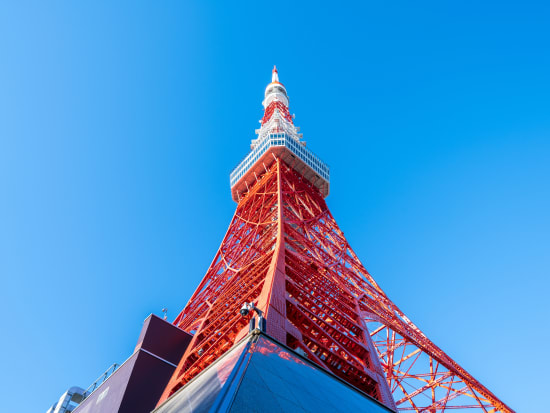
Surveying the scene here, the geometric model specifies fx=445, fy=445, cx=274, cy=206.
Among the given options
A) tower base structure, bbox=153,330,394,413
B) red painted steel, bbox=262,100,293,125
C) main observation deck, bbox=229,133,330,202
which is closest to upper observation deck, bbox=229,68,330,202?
main observation deck, bbox=229,133,330,202

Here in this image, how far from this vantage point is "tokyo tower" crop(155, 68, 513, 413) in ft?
20.6

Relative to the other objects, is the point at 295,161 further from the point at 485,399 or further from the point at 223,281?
the point at 485,399

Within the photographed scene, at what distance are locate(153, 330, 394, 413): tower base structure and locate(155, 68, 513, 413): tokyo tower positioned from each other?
2 cm

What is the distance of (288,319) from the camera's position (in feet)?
33.3

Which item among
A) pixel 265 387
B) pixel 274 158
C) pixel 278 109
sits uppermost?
pixel 278 109

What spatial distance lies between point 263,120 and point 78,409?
21092 millimetres

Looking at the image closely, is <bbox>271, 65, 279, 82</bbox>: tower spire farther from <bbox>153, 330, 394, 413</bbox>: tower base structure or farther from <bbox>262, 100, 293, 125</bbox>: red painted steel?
<bbox>153, 330, 394, 413</bbox>: tower base structure

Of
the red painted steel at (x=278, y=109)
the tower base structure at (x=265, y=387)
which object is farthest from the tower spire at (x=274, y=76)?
the tower base structure at (x=265, y=387)

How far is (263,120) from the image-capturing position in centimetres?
2995

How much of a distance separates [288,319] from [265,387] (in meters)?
4.68

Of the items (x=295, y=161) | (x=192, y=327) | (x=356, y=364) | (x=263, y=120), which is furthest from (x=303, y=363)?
(x=263, y=120)

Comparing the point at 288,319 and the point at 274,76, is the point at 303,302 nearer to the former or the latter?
the point at 288,319

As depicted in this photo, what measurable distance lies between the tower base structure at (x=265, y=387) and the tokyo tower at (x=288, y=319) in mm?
22

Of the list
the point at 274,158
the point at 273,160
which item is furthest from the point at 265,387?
the point at 273,160
